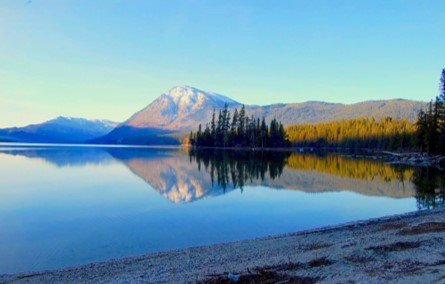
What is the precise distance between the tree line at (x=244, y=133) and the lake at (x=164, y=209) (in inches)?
3858

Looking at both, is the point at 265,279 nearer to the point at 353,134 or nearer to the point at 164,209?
the point at 164,209

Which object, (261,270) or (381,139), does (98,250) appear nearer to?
(261,270)

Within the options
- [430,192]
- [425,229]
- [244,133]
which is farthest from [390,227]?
[244,133]

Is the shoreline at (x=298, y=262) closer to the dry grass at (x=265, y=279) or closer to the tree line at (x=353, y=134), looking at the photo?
the dry grass at (x=265, y=279)

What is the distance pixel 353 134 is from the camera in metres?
172

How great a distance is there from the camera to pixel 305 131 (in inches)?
7466

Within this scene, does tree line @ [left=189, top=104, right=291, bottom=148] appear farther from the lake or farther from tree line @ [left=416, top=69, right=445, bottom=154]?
the lake

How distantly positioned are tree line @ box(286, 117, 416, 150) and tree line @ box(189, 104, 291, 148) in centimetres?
3173

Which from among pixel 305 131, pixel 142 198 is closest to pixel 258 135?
pixel 305 131

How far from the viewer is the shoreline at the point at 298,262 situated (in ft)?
36.0

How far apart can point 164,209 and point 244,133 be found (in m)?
125

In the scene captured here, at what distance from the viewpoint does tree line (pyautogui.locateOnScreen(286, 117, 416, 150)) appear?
148500mm

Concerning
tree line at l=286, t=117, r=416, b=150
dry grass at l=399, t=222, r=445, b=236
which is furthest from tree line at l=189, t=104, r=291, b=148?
dry grass at l=399, t=222, r=445, b=236

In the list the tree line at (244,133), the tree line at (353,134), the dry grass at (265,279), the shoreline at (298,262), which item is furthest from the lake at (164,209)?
the tree line at (244,133)
